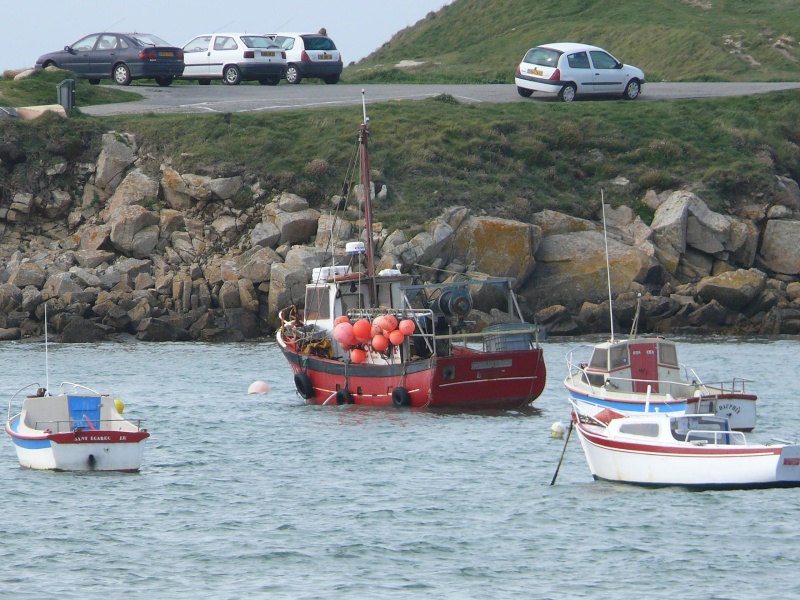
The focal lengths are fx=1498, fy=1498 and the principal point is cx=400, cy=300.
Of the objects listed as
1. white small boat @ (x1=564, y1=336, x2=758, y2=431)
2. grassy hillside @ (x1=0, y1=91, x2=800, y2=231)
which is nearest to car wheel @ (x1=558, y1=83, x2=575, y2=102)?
grassy hillside @ (x1=0, y1=91, x2=800, y2=231)

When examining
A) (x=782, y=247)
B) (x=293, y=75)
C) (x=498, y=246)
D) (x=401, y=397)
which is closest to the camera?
(x=401, y=397)

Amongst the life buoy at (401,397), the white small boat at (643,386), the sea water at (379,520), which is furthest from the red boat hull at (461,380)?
the white small boat at (643,386)

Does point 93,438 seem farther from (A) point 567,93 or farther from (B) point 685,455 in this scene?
(A) point 567,93

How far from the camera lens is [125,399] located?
33.3 m

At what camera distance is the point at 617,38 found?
256ft

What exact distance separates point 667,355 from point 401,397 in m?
5.56

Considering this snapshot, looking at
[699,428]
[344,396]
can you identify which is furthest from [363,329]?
[699,428]

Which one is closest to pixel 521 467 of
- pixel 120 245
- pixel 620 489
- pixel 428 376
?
pixel 620 489

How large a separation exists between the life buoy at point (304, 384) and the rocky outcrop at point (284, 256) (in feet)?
34.9

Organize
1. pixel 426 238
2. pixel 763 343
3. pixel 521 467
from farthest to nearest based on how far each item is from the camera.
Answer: pixel 426 238, pixel 763 343, pixel 521 467

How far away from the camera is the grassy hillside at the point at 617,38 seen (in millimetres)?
71438

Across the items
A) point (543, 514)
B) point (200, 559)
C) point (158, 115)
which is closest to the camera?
point (200, 559)

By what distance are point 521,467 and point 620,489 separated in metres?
2.67

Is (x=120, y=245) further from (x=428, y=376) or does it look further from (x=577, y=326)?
(x=428, y=376)
